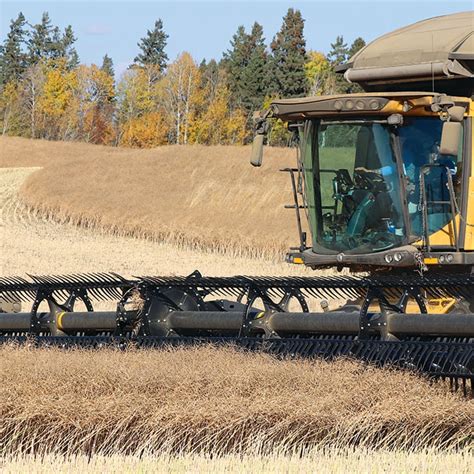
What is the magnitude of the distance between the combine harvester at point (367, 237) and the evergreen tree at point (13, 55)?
2906 inches

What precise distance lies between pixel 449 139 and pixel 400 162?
724mm

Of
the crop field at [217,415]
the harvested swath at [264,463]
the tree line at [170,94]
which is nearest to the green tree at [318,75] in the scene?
the tree line at [170,94]

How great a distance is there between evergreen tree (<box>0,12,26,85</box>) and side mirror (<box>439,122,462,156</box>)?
75128mm

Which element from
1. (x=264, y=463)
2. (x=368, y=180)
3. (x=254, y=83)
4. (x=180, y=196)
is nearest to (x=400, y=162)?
A: (x=368, y=180)

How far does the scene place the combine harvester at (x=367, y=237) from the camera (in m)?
7.01

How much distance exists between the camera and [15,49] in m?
82.6

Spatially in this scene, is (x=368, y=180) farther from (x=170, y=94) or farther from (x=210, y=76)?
(x=210, y=76)

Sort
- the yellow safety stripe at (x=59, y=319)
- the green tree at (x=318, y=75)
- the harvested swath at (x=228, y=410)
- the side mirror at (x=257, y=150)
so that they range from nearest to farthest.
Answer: the harvested swath at (x=228, y=410), the side mirror at (x=257, y=150), the yellow safety stripe at (x=59, y=319), the green tree at (x=318, y=75)

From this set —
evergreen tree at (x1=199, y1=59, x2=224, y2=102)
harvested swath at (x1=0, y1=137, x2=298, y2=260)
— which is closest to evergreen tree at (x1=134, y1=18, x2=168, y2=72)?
evergreen tree at (x1=199, y1=59, x2=224, y2=102)

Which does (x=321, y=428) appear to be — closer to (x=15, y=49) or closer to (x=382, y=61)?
(x=382, y=61)

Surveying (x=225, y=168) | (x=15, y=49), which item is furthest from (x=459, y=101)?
(x=15, y=49)

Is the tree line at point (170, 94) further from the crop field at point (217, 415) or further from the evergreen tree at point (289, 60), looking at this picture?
the crop field at point (217, 415)

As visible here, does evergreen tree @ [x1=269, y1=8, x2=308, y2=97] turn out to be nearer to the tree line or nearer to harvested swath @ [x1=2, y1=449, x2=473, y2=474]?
the tree line

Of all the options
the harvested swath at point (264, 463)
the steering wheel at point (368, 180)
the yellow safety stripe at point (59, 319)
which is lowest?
the harvested swath at point (264, 463)
